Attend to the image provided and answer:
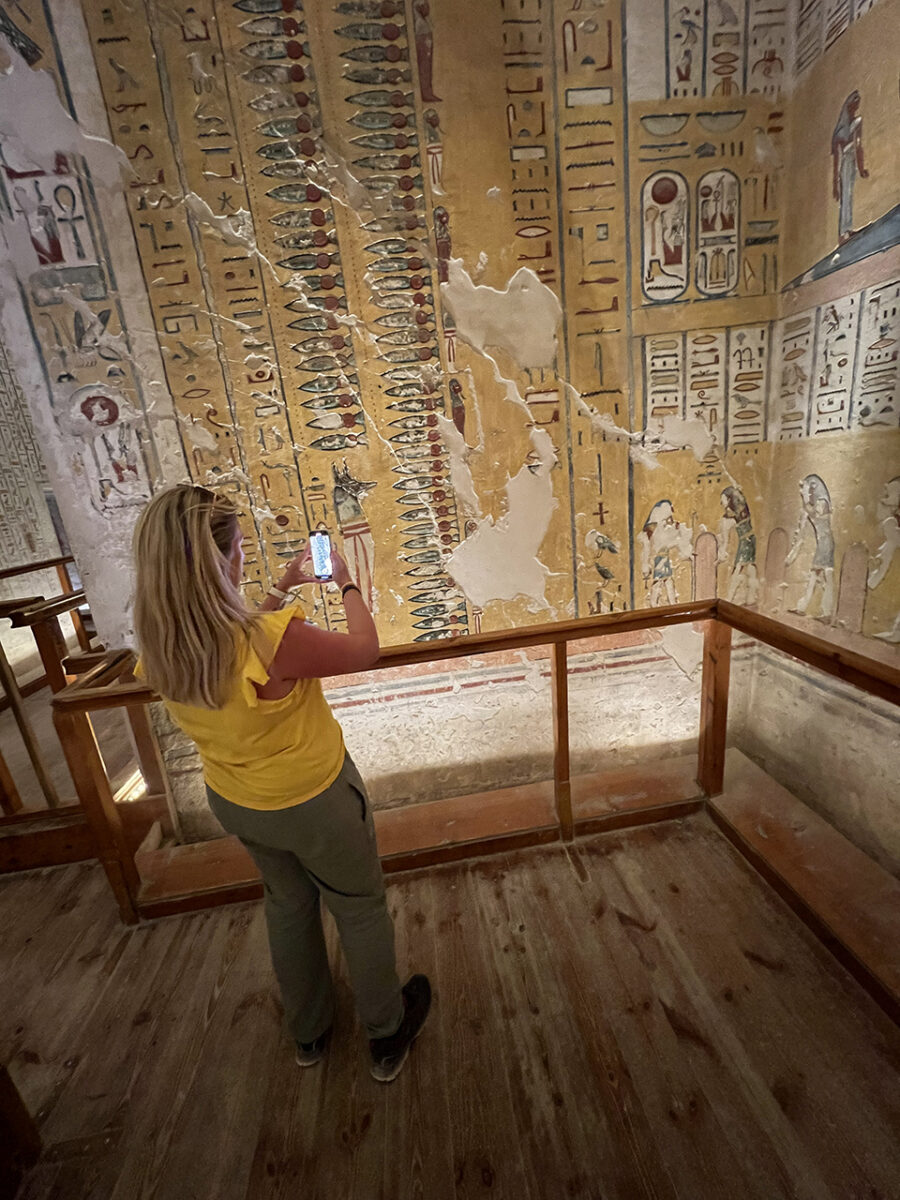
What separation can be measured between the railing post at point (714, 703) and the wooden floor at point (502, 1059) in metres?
0.37

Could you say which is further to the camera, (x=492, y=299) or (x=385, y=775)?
(x=385, y=775)

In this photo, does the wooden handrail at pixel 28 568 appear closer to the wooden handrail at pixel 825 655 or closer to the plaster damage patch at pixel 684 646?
the plaster damage patch at pixel 684 646

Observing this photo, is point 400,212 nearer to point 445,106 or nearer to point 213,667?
point 445,106

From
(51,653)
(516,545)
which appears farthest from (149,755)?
(516,545)

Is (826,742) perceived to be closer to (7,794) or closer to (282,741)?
(282,741)

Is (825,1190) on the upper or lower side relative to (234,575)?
lower

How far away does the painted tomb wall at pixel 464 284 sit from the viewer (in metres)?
2.03

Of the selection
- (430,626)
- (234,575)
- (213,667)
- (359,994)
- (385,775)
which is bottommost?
(385,775)

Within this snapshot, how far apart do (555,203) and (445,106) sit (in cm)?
57

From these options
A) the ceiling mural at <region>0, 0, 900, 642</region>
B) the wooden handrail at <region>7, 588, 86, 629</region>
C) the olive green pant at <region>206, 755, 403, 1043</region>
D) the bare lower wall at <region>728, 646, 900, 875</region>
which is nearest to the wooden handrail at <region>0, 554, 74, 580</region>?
the wooden handrail at <region>7, 588, 86, 629</region>

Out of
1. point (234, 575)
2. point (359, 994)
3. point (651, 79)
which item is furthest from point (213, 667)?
point (651, 79)

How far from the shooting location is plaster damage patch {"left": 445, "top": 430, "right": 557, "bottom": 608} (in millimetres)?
2533

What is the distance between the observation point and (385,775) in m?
2.86

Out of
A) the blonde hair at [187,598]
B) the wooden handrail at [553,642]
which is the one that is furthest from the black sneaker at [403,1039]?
the blonde hair at [187,598]
